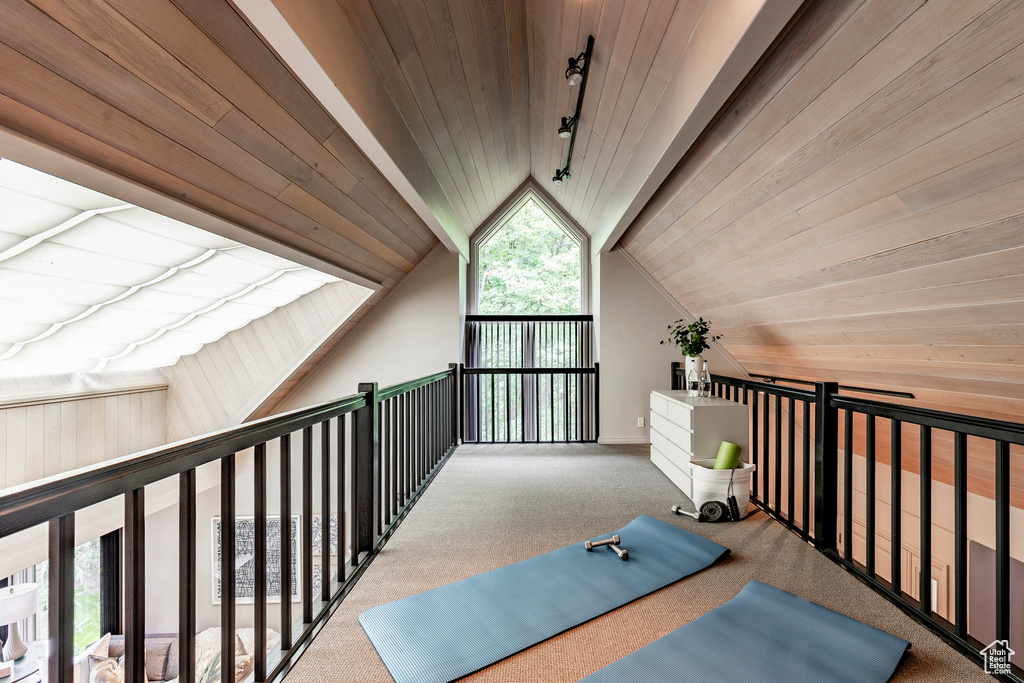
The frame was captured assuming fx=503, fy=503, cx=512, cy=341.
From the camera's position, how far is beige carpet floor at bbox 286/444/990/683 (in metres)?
1.51

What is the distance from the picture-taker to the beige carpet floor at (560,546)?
151 centimetres

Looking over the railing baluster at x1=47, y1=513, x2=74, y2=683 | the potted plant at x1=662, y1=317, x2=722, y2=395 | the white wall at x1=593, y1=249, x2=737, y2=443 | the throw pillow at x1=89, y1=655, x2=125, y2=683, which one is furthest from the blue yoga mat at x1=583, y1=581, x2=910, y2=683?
the throw pillow at x1=89, y1=655, x2=125, y2=683

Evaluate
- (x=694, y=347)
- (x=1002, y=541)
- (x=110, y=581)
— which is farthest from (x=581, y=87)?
(x=110, y=581)

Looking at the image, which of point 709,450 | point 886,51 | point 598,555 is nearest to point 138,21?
point 886,51

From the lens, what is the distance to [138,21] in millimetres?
1233

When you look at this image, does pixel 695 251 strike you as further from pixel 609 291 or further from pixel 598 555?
pixel 598 555

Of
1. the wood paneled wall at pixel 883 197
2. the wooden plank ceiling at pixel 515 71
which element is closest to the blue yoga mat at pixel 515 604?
the wood paneled wall at pixel 883 197

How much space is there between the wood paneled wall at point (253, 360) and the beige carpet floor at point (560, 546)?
5.90 ft

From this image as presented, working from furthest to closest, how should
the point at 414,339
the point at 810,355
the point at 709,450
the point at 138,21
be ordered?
the point at 414,339
the point at 810,355
the point at 709,450
the point at 138,21

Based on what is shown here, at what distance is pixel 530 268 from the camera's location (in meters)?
5.43

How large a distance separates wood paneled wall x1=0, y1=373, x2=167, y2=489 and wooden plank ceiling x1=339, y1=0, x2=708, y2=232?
10.0 feet

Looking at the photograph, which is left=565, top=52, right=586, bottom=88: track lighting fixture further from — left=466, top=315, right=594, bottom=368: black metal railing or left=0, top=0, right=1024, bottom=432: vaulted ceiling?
left=466, top=315, right=594, bottom=368: black metal railing

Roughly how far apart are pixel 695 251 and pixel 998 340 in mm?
1818

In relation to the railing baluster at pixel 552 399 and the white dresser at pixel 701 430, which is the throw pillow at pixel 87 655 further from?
the white dresser at pixel 701 430
